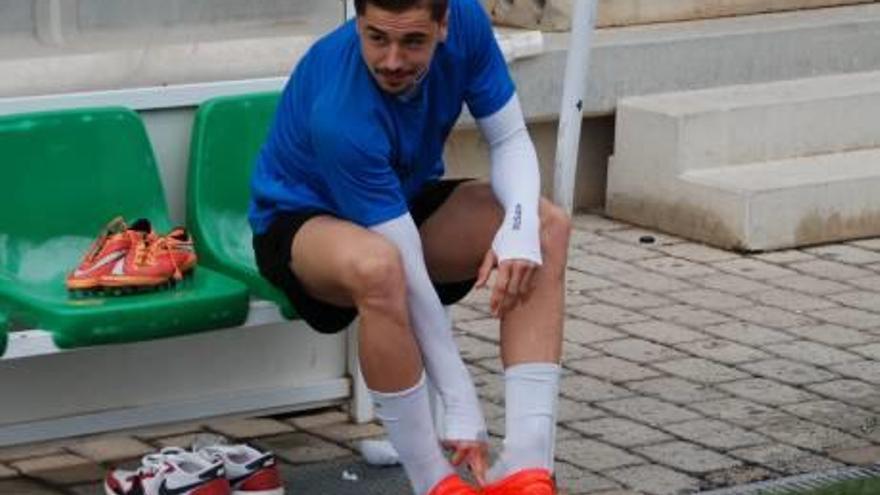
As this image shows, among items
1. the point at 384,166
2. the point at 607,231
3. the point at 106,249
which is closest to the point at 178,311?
the point at 106,249

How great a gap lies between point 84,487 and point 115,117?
37.3 inches

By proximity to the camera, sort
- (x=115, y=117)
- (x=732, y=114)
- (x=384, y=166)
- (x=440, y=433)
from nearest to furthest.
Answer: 1. (x=384, y=166)
2. (x=440, y=433)
3. (x=115, y=117)
4. (x=732, y=114)

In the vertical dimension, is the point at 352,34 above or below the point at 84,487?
above

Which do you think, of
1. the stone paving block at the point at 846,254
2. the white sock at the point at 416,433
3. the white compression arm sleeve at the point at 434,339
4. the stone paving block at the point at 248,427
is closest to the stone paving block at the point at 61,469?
the stone paving block at the point at 248,427

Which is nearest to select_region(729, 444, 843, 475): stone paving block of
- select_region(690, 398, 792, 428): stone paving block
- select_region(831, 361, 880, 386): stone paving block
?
select_region(690, 398, 792, 428): stone paving block

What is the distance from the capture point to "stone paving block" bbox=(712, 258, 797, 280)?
7934mm

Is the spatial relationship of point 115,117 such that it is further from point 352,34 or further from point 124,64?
point 352,34

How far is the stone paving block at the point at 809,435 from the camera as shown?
6.21m

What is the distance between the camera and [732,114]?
8.52m

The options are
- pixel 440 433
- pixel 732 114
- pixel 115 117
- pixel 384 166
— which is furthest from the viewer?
pixel 732 114

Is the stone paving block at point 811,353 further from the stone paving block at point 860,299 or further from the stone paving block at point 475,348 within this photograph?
the stone paving block at point 475,348

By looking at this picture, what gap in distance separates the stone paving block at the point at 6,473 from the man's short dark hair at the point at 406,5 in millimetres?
1678

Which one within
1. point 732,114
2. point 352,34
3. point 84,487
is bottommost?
point 84,487

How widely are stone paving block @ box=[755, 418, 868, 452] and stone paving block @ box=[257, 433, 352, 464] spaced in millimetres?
1163
